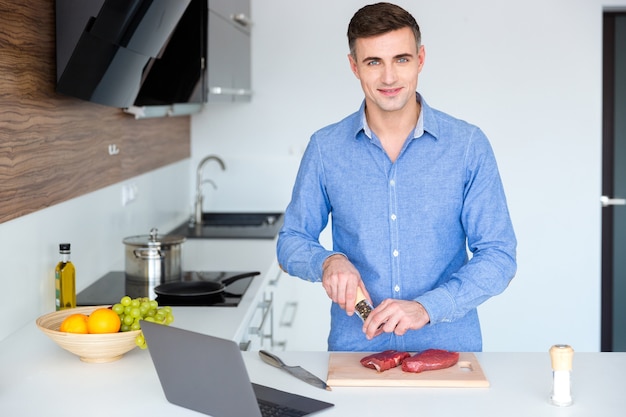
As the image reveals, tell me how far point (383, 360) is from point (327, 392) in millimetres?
154

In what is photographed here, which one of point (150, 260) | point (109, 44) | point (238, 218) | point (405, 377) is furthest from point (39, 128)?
point (238, 218)

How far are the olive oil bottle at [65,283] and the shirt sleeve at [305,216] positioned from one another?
639 millimetres

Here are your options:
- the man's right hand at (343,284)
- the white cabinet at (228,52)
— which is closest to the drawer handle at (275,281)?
the white cabinet at (228,52)

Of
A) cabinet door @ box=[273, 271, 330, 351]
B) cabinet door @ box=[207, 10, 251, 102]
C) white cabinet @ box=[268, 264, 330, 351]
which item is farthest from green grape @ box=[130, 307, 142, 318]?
cabinet door @ box=[273, 271, 330, 351]

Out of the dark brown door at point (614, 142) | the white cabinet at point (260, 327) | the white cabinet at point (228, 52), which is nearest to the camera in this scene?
the white cabinet at point (260, 327)

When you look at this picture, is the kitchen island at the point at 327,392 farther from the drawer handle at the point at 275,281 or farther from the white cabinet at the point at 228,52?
the white cabinet at the point at 228,52

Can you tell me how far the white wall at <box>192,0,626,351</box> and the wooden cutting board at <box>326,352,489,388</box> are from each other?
2.95m

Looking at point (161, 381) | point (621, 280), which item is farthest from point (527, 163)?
point (161, 381)

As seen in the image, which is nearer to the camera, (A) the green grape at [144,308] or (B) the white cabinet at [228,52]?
(A) the green grape at [144,308]

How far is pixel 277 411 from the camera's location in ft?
5.31

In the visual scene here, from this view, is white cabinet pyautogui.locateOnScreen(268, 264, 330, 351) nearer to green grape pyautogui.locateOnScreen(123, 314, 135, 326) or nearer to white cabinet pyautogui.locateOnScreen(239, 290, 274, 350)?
white cabinet pyautogui.locateOnScreen(239, 290, 274, 350)

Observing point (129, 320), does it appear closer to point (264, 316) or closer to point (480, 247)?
point (480, 247)

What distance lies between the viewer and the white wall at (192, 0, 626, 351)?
4.61 m

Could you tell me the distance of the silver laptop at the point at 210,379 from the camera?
151 centimetres
